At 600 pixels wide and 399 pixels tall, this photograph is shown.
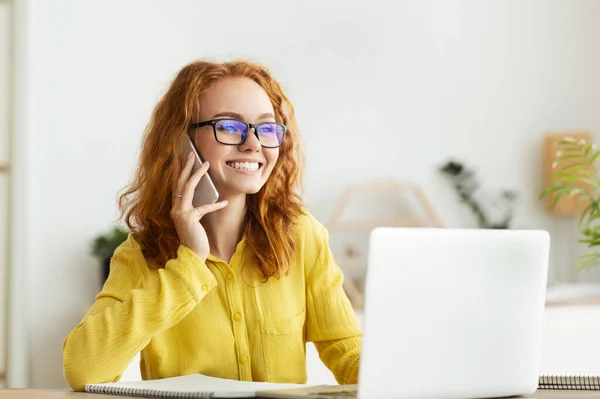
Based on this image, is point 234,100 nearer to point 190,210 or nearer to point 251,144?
point 251,144

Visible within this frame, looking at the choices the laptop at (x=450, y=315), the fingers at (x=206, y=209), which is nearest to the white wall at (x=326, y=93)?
the fingers at (x=206, y=209)

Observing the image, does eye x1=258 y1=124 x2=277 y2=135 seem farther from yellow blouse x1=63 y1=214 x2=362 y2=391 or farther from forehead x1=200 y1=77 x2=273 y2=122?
yellow blouse x1=63 y1=214 x2=362 y2=391

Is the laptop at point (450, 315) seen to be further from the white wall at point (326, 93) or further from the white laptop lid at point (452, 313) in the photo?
the white wall at point (326, 93)

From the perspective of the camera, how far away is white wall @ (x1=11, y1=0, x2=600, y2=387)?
394 centimetres

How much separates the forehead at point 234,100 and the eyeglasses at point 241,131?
0.02 metres

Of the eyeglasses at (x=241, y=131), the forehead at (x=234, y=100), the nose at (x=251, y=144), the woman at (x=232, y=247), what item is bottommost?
the woman at (x=232, y=247)

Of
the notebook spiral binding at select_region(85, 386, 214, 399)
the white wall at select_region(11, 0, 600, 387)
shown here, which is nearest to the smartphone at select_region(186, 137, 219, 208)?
the notebook spiral binding at select_region(85, 386, 214, 399)

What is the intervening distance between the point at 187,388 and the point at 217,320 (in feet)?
1.02

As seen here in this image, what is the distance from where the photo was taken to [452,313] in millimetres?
1180

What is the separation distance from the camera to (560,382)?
4.69 ft

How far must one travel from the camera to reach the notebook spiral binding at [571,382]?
138cm

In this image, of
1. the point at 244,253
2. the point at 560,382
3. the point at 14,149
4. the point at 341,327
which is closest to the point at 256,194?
the point at 244,253

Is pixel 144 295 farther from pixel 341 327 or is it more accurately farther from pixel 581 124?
pixel 581 124

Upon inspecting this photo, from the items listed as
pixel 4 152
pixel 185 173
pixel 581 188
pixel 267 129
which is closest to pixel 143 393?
pixel 185 173
